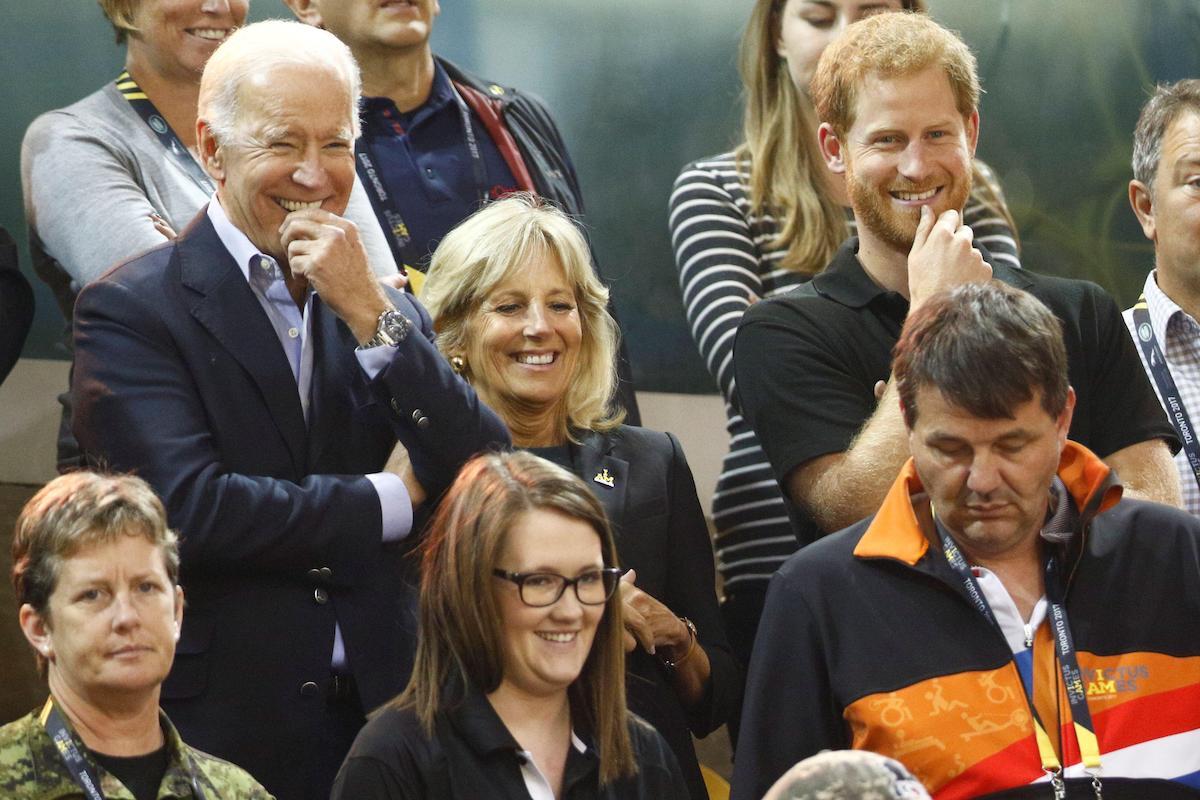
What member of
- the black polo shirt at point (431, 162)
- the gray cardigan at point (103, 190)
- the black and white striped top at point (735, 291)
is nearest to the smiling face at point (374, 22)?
the black polo shirt at point (431, 162)

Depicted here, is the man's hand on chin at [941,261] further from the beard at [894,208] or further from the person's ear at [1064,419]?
Result: the person's ear at [1064,419]

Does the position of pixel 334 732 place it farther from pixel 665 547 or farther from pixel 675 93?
pixel 675 93

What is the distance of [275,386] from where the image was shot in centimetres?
316

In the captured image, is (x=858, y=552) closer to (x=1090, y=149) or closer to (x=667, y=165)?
(x=667, y=165)

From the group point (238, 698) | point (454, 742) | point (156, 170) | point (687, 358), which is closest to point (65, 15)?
point (156, 170)

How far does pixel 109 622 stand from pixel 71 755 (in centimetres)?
20

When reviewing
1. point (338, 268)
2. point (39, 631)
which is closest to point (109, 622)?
point (39, 631)

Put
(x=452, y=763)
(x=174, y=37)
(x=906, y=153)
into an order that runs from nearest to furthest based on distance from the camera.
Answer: (x=452, y=763), (x=906, y=153), (x=174, y=37)

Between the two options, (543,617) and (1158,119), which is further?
(1158,119)

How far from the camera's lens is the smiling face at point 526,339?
364 cm

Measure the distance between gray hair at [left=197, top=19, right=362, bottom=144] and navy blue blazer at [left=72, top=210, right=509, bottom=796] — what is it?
0.69ft

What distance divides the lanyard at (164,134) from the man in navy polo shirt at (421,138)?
0.37 meters

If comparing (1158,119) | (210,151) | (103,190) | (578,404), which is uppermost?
(1158,119)

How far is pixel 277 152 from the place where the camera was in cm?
324
